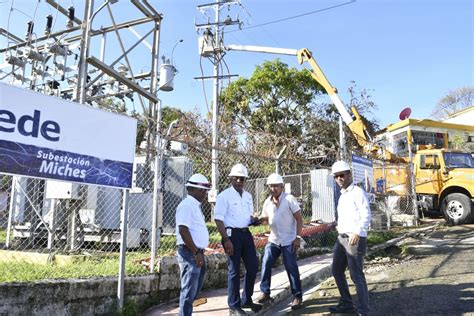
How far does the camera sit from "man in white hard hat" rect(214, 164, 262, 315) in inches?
171

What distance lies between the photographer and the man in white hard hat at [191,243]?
3.72m

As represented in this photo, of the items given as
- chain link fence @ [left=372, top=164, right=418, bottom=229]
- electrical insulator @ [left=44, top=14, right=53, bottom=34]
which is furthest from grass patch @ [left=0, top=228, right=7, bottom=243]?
chain link fence @ [left=372, top=164, right=418, bottom=229]

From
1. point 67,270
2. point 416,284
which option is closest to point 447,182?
point 416,284

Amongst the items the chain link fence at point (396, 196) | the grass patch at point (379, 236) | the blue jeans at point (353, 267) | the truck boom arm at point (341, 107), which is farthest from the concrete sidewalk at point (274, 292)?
the truck boom arm at point (341, 107)

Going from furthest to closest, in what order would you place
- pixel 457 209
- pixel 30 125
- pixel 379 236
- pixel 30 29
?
pixel 457 209 < pixel 379 236 < pixel 30 29 < pixel 30 125

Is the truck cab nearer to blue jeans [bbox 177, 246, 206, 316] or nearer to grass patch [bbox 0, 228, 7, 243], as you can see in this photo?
blue jeans [bbox 177, 246, 206, 316]

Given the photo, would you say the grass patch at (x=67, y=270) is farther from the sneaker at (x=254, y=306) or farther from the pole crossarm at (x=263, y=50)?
the pole crossarm at (x=263, y=50)

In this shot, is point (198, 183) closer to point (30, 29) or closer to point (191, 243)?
point (191, 243)

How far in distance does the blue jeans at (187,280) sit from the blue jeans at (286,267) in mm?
1235

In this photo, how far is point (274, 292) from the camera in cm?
516

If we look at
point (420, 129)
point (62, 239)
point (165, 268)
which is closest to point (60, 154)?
point (165, 268)

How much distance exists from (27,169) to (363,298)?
372 cm

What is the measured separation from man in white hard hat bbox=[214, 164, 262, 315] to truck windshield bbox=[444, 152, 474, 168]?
10.5 m

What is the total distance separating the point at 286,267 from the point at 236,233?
2.69 feet
